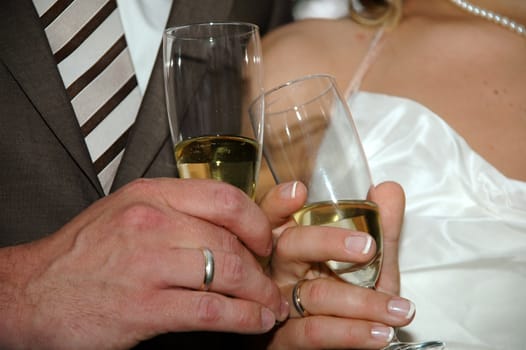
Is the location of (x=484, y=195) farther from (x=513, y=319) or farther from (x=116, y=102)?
(x=116, y=102)

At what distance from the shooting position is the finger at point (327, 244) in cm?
119

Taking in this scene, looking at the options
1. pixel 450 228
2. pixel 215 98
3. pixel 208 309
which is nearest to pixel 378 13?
pixel 450 228

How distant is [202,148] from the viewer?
47.8 inches

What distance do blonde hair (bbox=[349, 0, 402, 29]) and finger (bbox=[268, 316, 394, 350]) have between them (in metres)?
1.25

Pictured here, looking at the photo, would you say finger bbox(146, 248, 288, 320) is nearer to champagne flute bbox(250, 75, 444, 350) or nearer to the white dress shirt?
champagne flute bbox(250, 75, 444, 350)

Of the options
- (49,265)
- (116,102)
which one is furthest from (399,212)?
(116,102)

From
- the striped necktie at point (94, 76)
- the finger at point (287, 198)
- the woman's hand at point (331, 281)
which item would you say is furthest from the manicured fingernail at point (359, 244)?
the striped necktie at point (94, 76)

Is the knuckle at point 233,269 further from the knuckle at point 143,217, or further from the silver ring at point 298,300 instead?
the silver ring at point 298,300

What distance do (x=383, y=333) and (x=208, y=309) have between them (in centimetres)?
35

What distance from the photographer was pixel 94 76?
5.95 feet

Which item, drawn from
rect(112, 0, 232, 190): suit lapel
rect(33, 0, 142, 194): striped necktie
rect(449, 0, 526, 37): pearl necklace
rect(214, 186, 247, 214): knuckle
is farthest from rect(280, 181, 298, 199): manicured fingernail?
rect(449, 0, 526, 37): pearl necklace

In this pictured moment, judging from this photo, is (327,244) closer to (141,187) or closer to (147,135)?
(141,187)

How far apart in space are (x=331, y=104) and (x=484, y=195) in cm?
86

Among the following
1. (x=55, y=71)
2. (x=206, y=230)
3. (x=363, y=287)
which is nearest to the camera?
(x=206, y=230)
